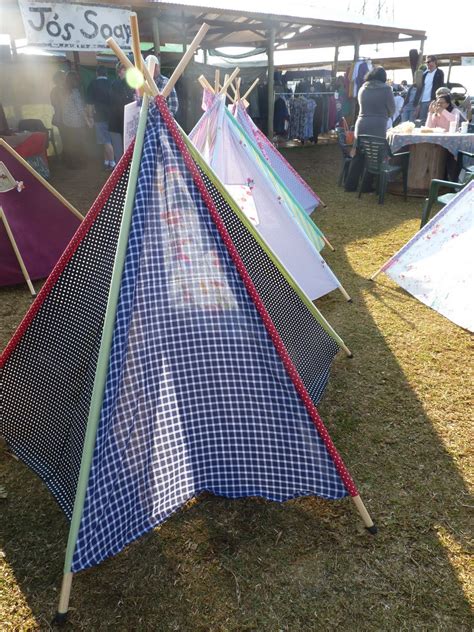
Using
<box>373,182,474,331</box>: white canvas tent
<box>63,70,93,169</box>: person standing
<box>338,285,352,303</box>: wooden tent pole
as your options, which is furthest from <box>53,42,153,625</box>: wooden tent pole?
<box>63,70,93,169</box>: person standing

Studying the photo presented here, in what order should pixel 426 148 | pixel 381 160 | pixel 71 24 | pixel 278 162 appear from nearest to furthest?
pixel 278 162, pixel 381 160, pixel 426 148, pixel 71 24

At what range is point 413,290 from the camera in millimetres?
4348

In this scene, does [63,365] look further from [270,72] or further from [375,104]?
[270,72]

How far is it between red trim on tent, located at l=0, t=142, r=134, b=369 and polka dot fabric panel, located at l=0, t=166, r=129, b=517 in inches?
0.6

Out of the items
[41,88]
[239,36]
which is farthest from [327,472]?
[239,36]

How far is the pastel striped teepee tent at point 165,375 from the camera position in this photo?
1933mm

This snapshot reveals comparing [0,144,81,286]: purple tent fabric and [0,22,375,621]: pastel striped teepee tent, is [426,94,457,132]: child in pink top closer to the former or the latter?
[0,144,81,286]: purple tent fabric

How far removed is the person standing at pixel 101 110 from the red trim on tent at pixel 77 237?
346 inches

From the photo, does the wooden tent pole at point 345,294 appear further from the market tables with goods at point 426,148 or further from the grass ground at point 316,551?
the market tables with goods at point 426,148

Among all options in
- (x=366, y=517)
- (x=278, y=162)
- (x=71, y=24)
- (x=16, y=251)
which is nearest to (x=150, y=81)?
(x=366, y=517)

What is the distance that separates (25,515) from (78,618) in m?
0.67

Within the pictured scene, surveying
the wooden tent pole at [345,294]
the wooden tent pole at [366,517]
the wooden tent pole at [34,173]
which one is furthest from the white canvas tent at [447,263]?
the wooden tent pole at [34,173]

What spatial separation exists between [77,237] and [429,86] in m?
10.1

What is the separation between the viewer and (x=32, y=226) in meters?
4.77
